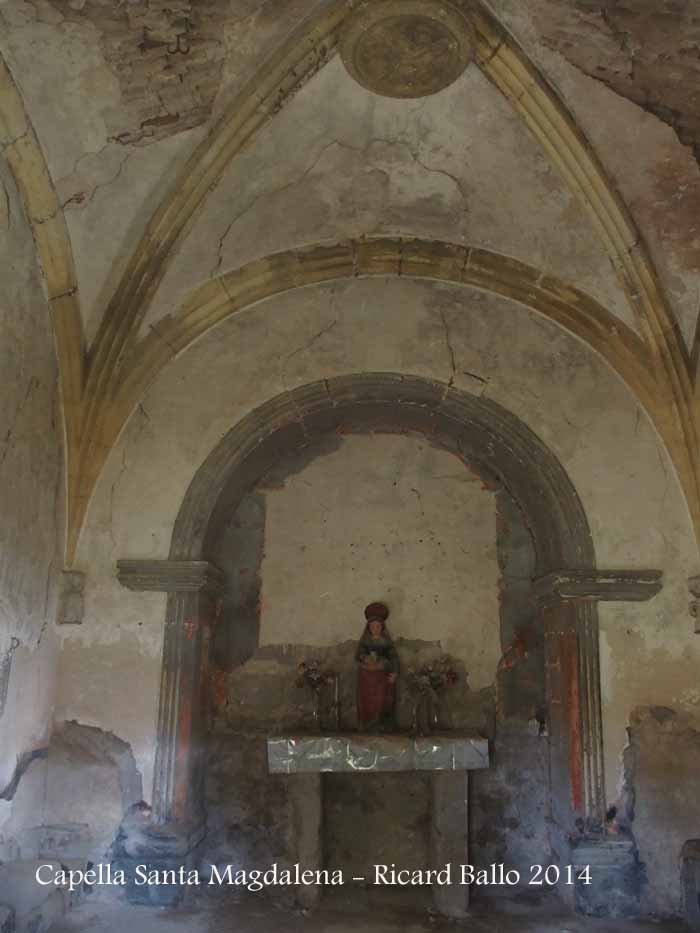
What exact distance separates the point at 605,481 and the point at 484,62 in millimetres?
2996

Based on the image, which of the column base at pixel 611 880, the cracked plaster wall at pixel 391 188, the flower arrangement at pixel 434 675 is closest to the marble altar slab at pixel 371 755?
the flower arrangement at pixel 434 675

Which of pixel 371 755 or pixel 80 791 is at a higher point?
pixel 371 755

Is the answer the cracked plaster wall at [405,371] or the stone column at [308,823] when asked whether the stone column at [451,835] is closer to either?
the stone column at [308,823]

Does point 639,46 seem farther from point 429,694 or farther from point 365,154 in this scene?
point 429,694

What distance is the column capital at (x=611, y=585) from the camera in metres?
5.85

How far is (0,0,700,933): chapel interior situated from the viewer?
4785 millimetres

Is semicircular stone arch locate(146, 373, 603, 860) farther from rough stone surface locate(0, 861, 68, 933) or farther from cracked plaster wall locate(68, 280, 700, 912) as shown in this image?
rough stone surface locate(0, 861, 68, 933)

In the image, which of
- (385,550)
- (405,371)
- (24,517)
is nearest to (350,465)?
(385,550)

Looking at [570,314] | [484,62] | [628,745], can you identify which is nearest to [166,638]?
[628,745]

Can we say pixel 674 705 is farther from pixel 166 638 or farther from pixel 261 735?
pixel 166 638

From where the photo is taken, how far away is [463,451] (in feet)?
23.1

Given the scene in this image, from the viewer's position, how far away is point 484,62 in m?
4.73

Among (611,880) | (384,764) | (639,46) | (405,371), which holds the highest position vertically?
(639,46)

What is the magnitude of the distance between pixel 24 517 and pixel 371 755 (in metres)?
2.78
